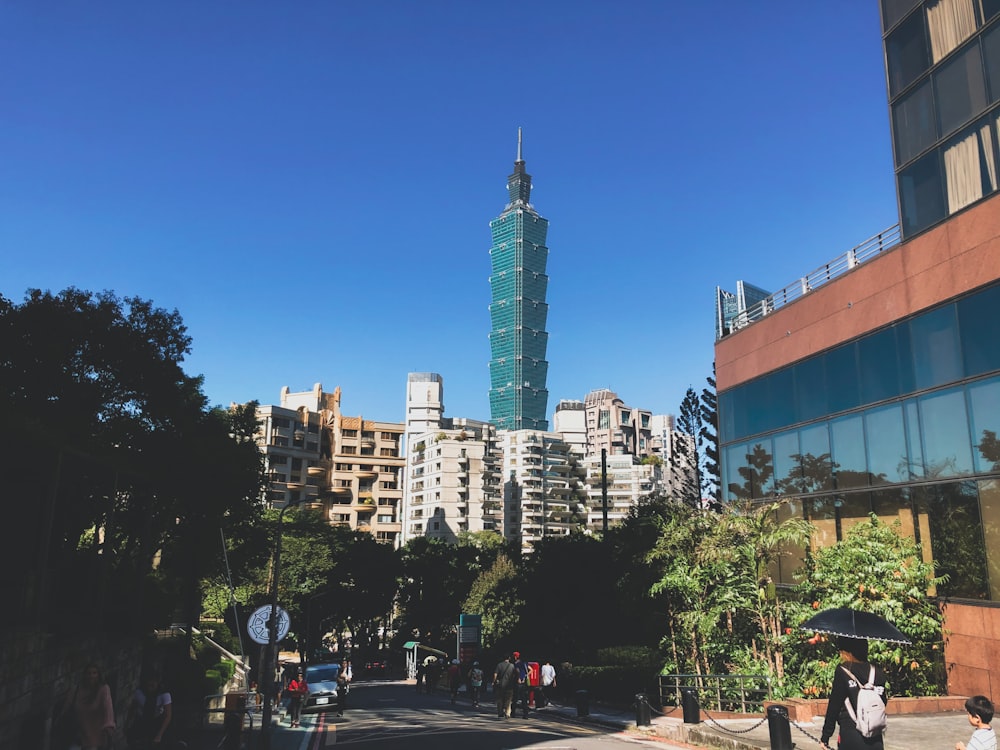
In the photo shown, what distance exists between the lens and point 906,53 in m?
23.5

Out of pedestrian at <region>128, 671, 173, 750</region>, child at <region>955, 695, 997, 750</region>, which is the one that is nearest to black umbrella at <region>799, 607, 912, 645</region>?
child at <region>955, 695, 997, 750</region>

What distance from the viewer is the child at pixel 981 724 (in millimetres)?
7375

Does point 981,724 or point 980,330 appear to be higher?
point 980,330

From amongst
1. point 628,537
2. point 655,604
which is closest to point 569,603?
point 628,537

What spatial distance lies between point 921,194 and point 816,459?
331 inches

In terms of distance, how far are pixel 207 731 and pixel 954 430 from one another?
67.9 feet

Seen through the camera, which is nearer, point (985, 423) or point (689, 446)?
point (985, 423)

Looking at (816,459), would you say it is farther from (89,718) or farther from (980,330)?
(89,718)

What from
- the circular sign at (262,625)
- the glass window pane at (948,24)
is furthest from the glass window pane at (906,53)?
the circular sign at (262,625)

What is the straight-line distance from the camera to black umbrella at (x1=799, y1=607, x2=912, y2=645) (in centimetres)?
1031

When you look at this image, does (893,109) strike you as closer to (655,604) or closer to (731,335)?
(731,335)

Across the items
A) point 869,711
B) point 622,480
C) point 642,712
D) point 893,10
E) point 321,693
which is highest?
point 622,480

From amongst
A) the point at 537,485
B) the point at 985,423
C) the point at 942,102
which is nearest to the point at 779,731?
the point at 985,423

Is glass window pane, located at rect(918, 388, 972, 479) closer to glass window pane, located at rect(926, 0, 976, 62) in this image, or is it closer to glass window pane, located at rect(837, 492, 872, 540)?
glass window pane, located at rect(837, 492, 872, 540)
